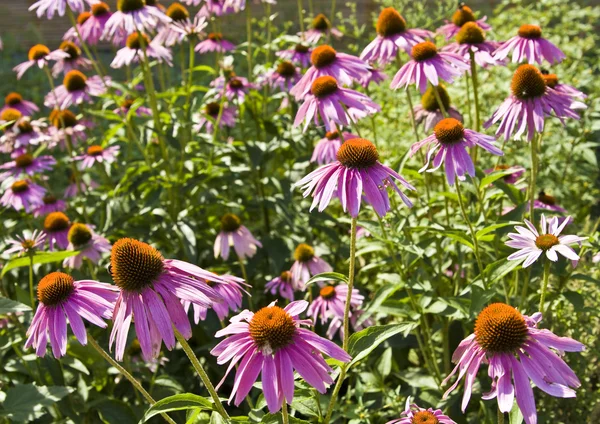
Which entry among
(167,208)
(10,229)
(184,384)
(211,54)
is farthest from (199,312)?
(211,54)

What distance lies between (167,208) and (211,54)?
3622mm

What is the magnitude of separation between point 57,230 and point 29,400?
0.82 m

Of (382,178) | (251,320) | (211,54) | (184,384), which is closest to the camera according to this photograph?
(251,320)

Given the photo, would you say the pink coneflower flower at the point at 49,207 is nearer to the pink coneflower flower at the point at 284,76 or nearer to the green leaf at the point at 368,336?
the pink coneflower flower at the point at 284,76

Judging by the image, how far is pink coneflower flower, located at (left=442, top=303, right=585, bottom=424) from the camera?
1.17 meters

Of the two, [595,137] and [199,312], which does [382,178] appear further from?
[595,137]

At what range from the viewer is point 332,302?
7.45ft

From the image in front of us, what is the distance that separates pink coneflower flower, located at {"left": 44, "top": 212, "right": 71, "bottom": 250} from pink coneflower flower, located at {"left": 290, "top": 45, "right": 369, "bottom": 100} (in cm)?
107

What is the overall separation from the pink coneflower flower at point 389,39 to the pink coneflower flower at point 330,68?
0.08 meters

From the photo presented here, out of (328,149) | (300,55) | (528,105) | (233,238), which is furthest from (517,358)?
(300,55)

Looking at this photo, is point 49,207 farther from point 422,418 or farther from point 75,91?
point 422,418

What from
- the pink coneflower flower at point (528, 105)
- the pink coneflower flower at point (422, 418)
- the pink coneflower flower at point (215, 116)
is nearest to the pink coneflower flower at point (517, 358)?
the pink coneflower flower at point (422, 418)

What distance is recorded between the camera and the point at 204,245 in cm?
295

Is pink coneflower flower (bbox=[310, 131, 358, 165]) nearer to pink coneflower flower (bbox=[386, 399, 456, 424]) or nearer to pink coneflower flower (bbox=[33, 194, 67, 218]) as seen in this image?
pink coneflower flower (bbox=[33, 194, 67, 218])
